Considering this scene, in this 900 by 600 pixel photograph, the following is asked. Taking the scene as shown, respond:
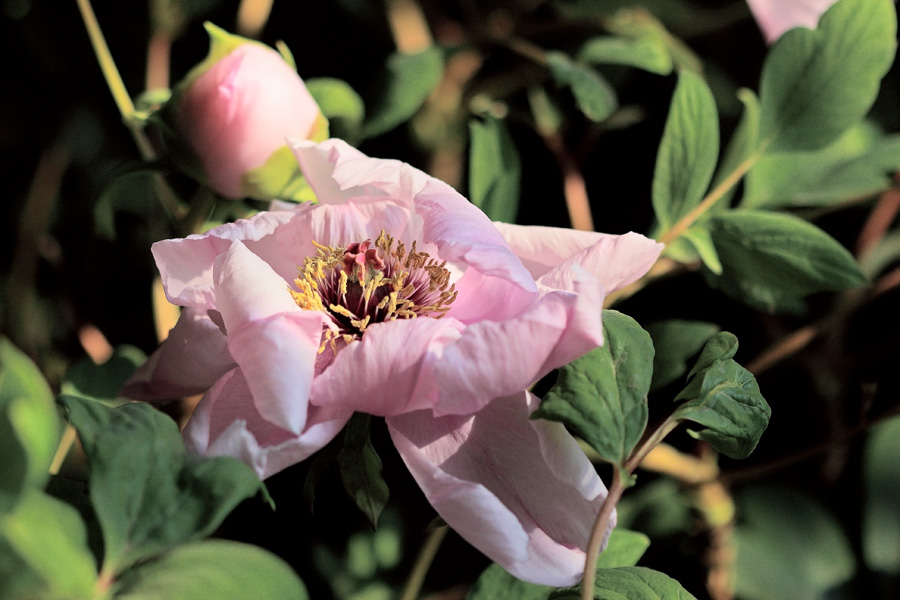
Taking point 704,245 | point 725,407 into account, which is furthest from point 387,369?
point 704,245

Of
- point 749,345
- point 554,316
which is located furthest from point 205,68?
point 749,345

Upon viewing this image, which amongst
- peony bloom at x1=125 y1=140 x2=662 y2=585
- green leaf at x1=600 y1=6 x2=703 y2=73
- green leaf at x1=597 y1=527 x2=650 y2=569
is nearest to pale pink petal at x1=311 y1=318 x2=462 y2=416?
peony bloom at x1=125 y1=140 x2=662 y2=585

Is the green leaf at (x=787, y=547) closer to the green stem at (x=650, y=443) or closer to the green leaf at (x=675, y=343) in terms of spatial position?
the green leaf at (x=675, y=343)

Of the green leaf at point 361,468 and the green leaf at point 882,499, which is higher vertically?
the green leaf at point 361,468

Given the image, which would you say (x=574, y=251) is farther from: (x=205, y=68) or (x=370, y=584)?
(x=370, y=584)

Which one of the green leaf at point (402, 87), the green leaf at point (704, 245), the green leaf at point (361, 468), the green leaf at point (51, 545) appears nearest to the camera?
the green leaf at point (51, 545)

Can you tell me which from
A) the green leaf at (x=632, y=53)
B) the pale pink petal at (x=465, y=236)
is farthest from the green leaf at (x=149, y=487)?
the green leaf at (x=632, y=53)

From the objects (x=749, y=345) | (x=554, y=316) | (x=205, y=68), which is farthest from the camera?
(x=749, y=345)
